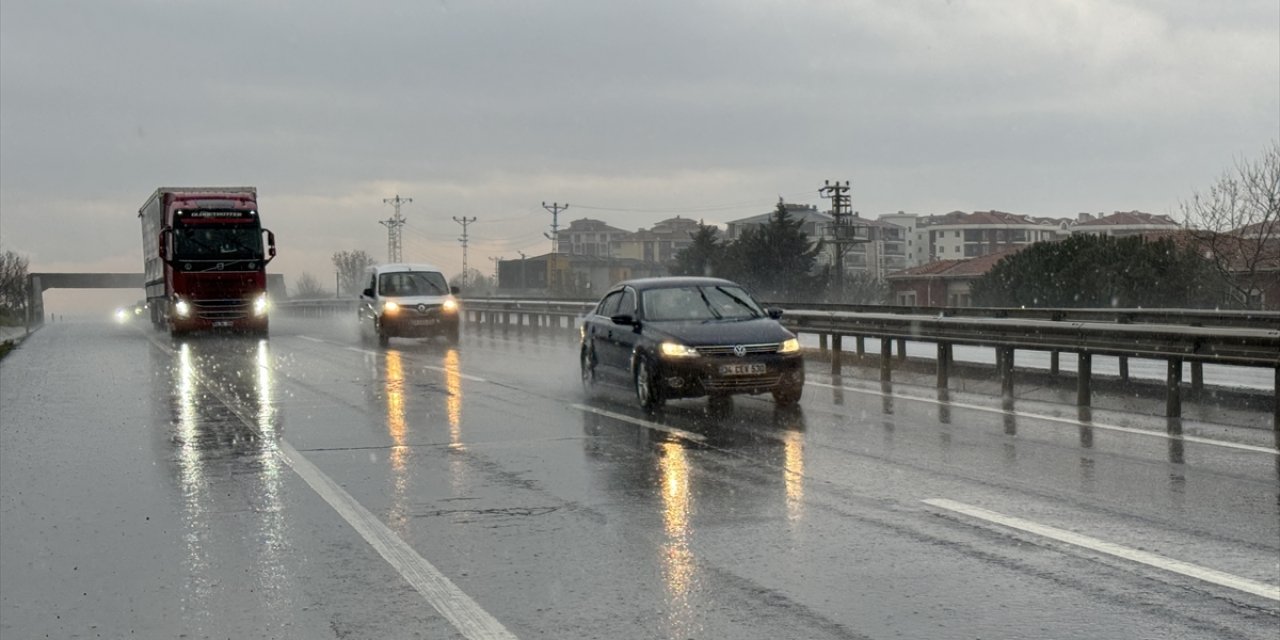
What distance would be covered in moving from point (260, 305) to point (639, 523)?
2684 cm

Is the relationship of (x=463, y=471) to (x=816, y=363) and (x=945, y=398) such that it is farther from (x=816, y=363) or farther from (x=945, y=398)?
(x=816, y=363)

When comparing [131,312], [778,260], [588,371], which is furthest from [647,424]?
[778,260]

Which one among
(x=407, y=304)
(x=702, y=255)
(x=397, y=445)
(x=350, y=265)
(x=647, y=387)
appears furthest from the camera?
(x=350, y=265)

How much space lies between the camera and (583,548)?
22.9 ft

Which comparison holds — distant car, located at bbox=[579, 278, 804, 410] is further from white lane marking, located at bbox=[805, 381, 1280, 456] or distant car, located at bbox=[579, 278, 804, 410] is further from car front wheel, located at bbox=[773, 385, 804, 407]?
white lane marking, located at bbox=[805, 381, 1280, 456]

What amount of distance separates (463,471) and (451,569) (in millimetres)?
3436

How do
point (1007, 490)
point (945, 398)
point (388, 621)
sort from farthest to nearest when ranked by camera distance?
1. point (945, 398)
2. point (1007, 490)
3. point (388, 621)

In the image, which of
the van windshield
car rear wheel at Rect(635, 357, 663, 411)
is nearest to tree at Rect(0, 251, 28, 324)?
the van windshield

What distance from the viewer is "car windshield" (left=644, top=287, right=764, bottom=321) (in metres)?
14.7

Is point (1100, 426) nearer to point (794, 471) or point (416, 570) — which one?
point (794, 471)

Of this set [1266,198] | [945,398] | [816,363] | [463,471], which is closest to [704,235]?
[1266,198]

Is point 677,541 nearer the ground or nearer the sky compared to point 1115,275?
nearer the ground

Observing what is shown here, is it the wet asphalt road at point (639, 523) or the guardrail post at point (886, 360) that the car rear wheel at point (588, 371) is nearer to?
the wet asphalt road at point (639, 523)

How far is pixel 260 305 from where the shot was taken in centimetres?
3269
